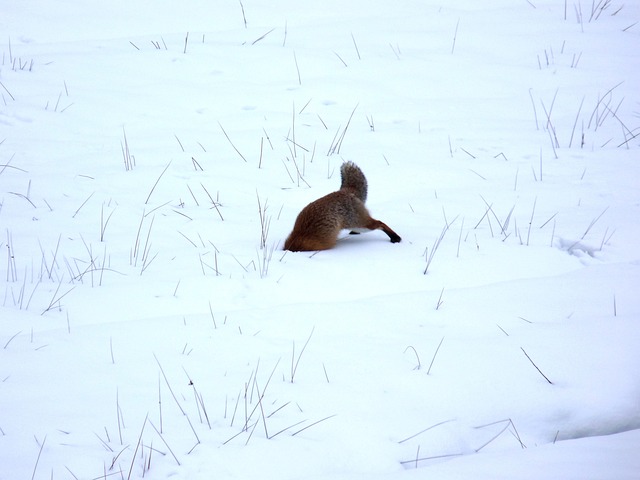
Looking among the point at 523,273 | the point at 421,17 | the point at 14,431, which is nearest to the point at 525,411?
the point at 523,273

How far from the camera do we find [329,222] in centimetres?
472

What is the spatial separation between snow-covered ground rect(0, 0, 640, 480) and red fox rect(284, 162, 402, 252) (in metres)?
0.11

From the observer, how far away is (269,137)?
6875mm

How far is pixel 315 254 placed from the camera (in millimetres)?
4777

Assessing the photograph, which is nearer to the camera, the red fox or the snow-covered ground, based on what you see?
the snow-covered ground

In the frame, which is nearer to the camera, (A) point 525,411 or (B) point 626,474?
(B) point 626,474

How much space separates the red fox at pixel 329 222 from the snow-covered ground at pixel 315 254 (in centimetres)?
11

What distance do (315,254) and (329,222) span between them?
0.80 ft

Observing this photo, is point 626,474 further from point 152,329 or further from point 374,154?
point 374,154

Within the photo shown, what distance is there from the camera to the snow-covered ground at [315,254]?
3.08m

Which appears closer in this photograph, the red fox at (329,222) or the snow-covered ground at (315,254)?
the snow-covered ground at (315,254)

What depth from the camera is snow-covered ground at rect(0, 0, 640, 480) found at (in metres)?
3.08

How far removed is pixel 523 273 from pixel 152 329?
93.3 inches

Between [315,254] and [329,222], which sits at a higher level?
[329,222]
